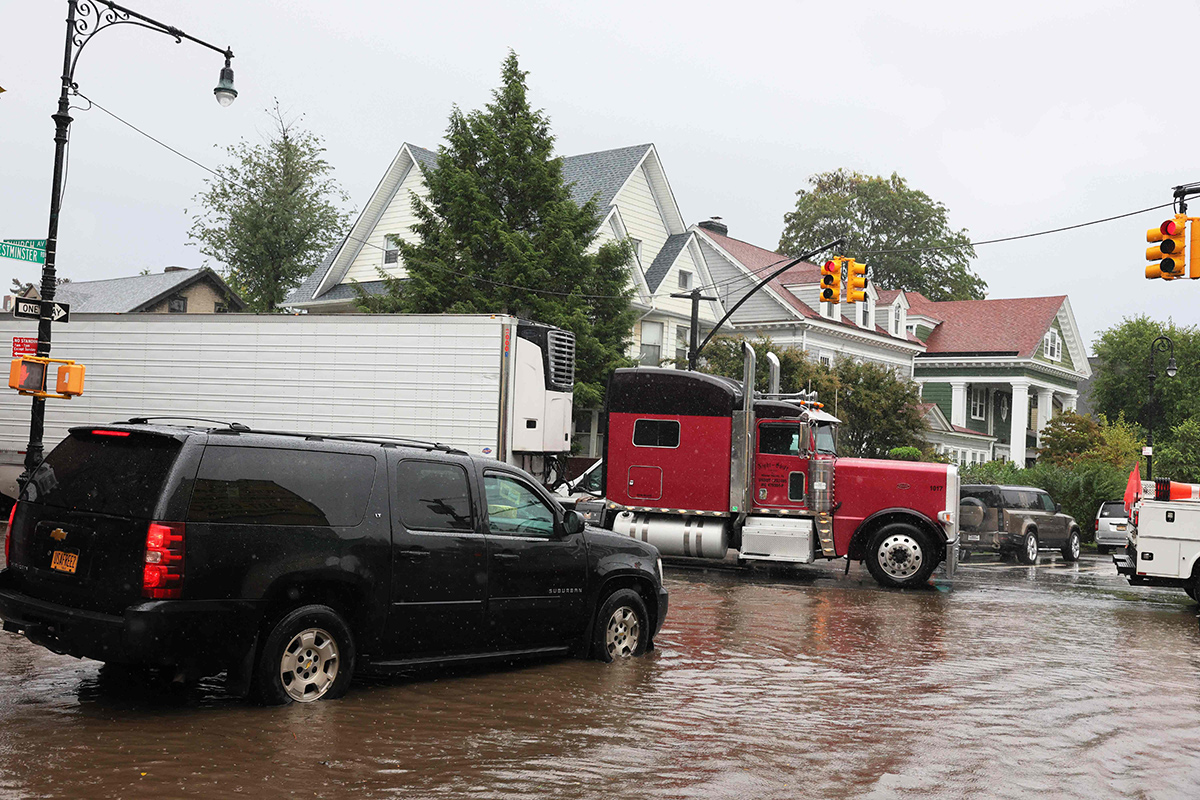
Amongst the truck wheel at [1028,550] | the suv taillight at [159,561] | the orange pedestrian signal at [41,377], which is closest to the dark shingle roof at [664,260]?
the truck wheel at [1028,550]

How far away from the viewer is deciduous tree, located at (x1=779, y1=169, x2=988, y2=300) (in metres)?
72.1

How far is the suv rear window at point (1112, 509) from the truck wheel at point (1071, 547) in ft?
6.20

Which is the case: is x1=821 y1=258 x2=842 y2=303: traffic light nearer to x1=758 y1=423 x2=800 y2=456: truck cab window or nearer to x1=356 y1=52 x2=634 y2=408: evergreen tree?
x1=758 y1=423 x2=800 y2=456: truck cab window

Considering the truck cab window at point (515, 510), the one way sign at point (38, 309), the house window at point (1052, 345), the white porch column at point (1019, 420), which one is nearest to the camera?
the truck cab window at point (515, 510)

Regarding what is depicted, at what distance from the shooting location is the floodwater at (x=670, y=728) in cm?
606

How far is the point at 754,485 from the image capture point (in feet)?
62.0

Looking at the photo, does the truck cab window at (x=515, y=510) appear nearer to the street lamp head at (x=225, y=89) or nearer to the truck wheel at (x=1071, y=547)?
the street lamp head at (x=225, y=89)

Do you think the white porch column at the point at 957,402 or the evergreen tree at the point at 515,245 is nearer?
the evergreen tree at the point at 515,245

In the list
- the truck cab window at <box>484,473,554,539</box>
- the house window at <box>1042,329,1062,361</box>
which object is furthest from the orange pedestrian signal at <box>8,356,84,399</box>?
the house window at <box>1042,329,1062,361</box>

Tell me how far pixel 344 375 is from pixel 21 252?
16.6 ft

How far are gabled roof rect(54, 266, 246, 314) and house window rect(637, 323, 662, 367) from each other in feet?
81.3

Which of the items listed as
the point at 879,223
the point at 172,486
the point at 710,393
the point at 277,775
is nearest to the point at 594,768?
the point at 277,775

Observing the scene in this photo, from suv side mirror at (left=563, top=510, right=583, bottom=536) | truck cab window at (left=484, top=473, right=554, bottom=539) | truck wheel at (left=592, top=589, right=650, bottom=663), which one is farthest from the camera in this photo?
truck wheel at (left=592, top=589, right=650, bottom=663)

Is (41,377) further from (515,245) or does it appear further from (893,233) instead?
(893,233)
